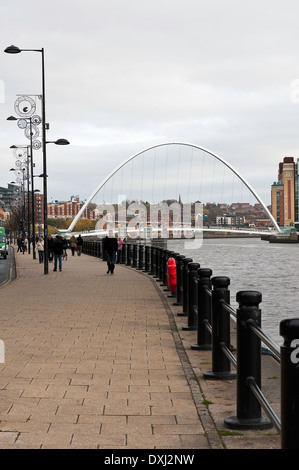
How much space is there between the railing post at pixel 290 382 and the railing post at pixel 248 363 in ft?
4.20

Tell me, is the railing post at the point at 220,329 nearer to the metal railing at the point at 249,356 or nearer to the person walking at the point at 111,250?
the metal railing at the point at 249,356

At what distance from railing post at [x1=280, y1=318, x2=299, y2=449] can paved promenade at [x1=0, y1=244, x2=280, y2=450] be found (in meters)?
0.99

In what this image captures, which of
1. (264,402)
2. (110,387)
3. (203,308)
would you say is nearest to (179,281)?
(203,308)

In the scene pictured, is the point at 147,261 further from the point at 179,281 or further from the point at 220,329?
the point at 220,329

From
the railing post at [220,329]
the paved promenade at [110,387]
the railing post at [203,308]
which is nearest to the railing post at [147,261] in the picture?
the paved promenade at [110,387]

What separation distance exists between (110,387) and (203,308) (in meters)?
2.15

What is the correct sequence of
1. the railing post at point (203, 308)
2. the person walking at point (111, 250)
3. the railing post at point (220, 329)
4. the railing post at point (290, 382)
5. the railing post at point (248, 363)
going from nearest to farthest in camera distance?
the railing post at point (290, 382), the railing post at point (248, 363), the railing post at point (220, 329), the railing post at point (203, 308), the person walking at point (111, 250)

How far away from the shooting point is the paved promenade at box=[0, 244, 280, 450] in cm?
500

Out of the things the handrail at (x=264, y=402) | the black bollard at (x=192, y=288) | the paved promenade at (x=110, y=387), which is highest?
the black bollard at (x=192, y=288)

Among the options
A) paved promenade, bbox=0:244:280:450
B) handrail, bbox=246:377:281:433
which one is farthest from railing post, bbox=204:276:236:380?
handrail, bbox=246:377:281:433

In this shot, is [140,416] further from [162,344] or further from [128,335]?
[128,335]

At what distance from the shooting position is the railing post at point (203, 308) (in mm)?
8320

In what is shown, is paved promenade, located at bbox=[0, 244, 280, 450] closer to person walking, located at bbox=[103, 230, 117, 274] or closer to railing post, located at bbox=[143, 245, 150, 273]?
person walking, located at bbox=[103, 230, 117, 274]
